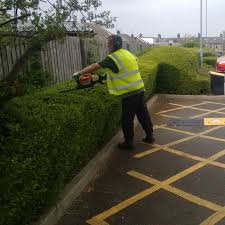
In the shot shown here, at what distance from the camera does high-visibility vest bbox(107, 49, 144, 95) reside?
621 cm

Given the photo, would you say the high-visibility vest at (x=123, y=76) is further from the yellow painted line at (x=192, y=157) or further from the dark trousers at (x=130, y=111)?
the yellow painted line at (x=192, y=157)

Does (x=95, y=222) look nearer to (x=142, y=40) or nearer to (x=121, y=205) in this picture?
(x=121, y=205)

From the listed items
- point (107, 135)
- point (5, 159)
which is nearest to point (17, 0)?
point (5, 159)

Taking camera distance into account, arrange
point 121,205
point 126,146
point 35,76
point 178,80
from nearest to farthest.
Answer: point 121,205, point 126,146, point 35,76, point 178,80

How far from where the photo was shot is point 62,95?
226 inches

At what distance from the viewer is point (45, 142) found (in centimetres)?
389

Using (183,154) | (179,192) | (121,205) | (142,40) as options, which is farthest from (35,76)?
(142,40)

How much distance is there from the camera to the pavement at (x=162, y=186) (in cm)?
444

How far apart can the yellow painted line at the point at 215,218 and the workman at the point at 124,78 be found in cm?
244

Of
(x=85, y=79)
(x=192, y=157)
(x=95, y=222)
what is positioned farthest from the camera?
(x=192, y=157)

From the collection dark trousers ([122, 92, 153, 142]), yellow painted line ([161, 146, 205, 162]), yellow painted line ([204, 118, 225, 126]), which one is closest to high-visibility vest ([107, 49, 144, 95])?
dark trousers ([122, 92, 153, 142])

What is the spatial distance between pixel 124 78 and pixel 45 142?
2709 millimetres

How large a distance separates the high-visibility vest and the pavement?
108 centimetres

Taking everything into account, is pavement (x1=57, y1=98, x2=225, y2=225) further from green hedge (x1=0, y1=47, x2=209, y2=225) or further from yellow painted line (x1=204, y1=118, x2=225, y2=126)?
yellow painted line (x1=204, y1=118, x2=225, y2=126)
